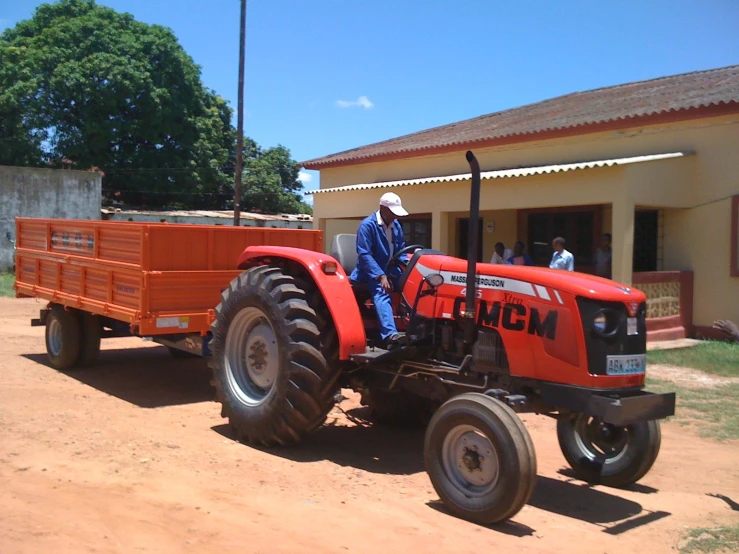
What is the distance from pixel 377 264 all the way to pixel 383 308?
0.37 meters

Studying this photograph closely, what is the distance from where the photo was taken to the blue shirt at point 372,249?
5.69 meters

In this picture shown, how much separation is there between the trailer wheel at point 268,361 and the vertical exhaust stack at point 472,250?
119cm

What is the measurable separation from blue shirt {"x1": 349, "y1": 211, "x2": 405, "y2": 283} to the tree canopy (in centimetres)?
2441

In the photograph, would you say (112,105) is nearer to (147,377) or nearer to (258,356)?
(147,377)

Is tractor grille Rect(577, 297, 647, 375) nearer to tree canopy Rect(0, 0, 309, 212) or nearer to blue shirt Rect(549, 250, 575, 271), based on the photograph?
blue shirt Rect(549, 250, 575, 271)

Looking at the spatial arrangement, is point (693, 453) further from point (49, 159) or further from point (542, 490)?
point (49, 159)

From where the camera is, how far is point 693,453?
6.53m

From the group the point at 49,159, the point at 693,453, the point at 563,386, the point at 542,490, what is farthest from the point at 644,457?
the point at 49,159

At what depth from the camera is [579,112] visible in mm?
15258

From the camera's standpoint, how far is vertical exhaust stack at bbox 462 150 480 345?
15.2 feet

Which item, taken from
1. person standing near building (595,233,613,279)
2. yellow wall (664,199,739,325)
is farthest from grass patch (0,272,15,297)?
yellow wall (664,199,739,325)

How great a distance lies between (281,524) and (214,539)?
0.43 meters

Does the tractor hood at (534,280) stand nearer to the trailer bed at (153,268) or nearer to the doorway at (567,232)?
the trailer bed at (153,268)

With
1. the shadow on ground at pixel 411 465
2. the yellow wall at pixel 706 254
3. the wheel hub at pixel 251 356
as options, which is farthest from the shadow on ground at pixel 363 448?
the yellow wall at pixel 706 254
